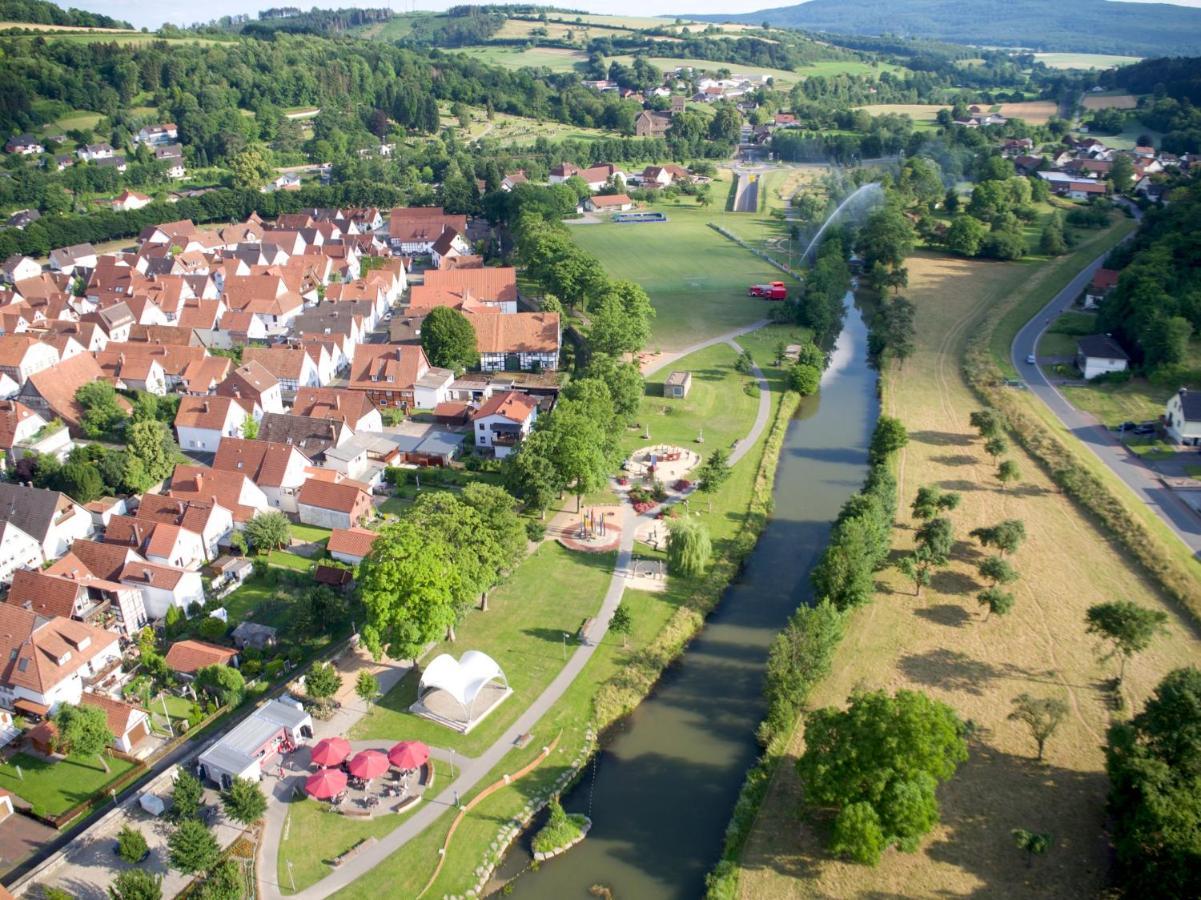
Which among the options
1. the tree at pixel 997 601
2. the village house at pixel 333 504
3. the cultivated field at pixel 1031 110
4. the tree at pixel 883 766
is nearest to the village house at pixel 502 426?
the village house at pixel 333 504

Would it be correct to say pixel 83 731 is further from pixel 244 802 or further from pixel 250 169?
pixel 250 169

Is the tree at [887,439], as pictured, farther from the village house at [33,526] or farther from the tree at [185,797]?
the village house at [33,526]

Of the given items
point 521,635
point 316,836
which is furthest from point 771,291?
point 316,836

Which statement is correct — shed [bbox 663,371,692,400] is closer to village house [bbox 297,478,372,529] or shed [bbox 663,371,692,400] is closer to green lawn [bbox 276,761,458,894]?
village house [bbox 297,478,372,529]

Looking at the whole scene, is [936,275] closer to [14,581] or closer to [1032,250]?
[1032,250]

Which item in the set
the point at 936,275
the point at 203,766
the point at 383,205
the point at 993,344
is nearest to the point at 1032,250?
the point at 936,275

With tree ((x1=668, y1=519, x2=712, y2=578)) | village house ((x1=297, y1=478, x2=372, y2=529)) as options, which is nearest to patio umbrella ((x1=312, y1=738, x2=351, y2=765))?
village house ((x1=297, y1=478, x2=372, y2=529))
